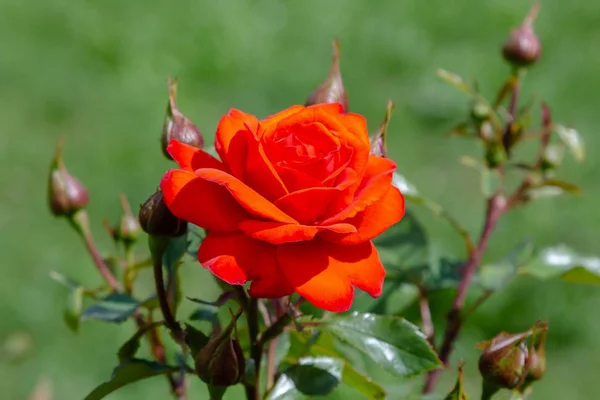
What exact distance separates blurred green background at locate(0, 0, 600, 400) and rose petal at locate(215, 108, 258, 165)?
5.12ft

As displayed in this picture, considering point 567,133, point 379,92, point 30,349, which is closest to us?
point 567,133

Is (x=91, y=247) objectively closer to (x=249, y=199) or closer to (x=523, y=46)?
(x=249, y=199)

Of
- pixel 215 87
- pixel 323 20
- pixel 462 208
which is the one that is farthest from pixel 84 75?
pixel 462 208

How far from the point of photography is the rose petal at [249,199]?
58 centimetres

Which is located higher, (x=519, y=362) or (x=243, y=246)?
(x=243, y=246)

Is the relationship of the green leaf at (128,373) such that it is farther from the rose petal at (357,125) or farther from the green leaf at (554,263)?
the green leaf at (554,263)

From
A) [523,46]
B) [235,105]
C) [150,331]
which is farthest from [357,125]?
[235,105]

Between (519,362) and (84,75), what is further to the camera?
(84,75)

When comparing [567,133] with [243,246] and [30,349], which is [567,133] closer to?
[243,246]

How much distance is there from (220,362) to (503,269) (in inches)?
21.5

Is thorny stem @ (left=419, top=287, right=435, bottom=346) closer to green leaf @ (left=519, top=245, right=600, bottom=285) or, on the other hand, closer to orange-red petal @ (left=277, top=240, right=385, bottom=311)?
green leaf @ (left=519, top=245, right=600, bottom=285)

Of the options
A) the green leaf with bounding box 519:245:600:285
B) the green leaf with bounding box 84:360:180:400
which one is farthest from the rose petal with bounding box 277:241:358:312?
the green leaf with bounding box 519:245:600:285

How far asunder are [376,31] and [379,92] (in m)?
0.41

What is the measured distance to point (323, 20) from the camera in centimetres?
332
